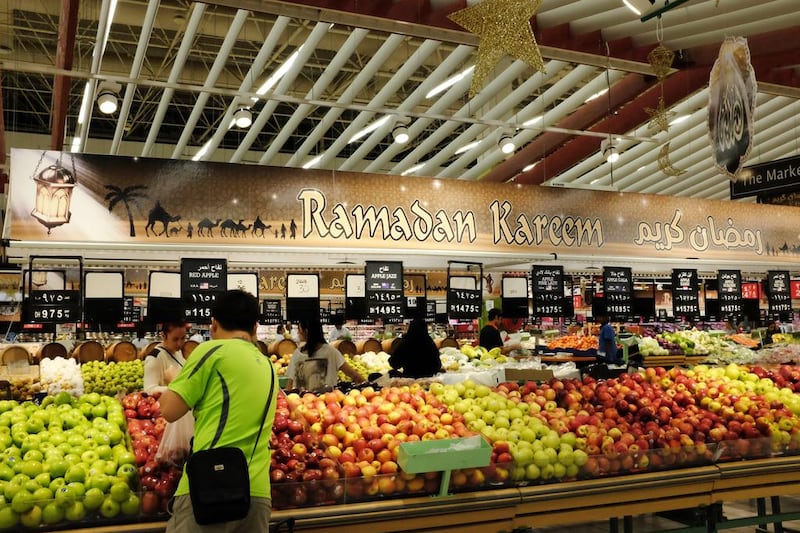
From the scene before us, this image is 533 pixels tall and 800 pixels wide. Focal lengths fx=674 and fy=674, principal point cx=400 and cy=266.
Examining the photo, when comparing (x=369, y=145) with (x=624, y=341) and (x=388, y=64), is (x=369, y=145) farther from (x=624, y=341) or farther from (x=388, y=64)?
(x=624, y=341)

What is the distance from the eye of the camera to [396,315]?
7.42 metres

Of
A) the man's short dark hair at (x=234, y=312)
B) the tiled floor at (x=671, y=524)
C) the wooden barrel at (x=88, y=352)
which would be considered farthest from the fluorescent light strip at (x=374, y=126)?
the man's short dark hair at (x=234, y=312)

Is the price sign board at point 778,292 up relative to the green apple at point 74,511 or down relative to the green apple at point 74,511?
up

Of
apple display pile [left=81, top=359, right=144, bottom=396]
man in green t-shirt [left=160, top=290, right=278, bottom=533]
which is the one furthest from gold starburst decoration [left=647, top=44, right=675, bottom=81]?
apple display pile [left=81, top=359, right=144, bottom=396]

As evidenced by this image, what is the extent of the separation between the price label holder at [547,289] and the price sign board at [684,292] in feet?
6.19

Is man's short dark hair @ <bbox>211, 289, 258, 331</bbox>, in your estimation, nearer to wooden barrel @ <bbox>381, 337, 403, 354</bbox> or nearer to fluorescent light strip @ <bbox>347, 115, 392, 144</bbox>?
wooden barrel @ <bbox>381, 337, 403, 354</bbox>

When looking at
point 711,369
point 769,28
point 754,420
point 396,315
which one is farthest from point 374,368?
point 769,28

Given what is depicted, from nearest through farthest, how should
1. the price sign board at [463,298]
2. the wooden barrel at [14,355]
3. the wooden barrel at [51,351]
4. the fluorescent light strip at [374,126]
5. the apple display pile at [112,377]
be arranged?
the price sign board at [463,298]
the apple display pile at [112,377]
the wooden barrel at [14,355]
the wooden barrel at [51,351]
the fluorescent light strip at [374,126]

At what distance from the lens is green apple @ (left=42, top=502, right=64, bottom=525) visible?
10.0 ft

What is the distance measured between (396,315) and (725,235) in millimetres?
4159

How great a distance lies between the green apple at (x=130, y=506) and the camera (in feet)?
10.4

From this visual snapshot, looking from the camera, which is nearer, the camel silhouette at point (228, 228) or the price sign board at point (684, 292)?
the camel silhouette at point (228, 228)

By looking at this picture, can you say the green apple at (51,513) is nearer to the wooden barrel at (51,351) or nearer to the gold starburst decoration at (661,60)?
the gold starburst decoration at (661,60)

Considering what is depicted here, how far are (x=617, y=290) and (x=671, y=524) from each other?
333cm
